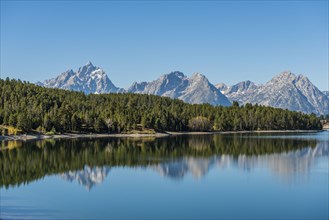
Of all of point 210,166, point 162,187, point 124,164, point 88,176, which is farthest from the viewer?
point 124,164

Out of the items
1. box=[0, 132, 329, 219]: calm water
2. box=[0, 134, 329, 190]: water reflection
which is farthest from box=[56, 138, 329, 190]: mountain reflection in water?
box=[0, 132, 329, 219]: calm water

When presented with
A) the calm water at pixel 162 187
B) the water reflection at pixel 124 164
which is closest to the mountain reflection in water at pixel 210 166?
the water reflection at pixel 124 164

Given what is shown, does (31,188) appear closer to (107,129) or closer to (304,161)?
(304,161)

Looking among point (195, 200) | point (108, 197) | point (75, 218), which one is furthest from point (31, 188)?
point (195, 200)

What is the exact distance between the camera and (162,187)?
2292 inches

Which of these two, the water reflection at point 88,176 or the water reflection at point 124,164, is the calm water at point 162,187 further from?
the water reflection at point 124,164

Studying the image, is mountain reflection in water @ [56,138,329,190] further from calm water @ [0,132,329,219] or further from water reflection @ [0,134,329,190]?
calm water @ [0,132,329,219]

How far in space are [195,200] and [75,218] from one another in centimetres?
1463

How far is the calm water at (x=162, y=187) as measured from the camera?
142 feet

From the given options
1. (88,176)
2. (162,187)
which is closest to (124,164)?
(88,176)

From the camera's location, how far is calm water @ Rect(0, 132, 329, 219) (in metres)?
43.2

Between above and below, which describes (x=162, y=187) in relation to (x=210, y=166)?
below

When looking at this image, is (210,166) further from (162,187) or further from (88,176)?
(88,176)

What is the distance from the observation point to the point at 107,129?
19900 centimetres
